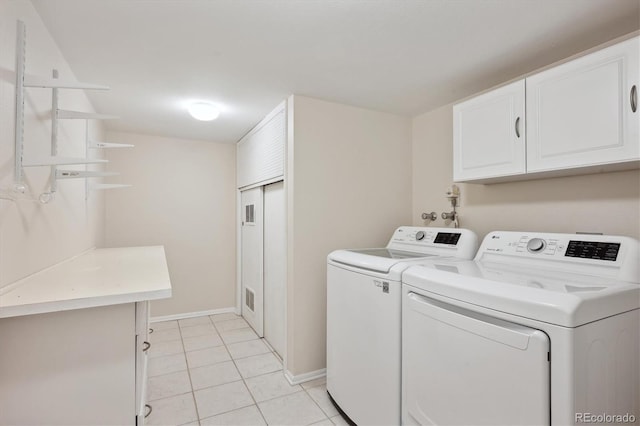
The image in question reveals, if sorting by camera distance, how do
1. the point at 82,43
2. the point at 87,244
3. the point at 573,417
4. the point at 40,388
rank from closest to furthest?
the point at 573,417 → the point at 40,388 → the point at 82,43 → the point at 87,244

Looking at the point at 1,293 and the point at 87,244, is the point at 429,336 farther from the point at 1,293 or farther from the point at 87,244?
the point at 87,244

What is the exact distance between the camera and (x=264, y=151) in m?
3.04

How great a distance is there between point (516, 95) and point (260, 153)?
2229 mm

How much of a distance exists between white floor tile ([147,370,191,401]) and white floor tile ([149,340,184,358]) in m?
0.43

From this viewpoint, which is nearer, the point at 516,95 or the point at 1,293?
the point at 1,293

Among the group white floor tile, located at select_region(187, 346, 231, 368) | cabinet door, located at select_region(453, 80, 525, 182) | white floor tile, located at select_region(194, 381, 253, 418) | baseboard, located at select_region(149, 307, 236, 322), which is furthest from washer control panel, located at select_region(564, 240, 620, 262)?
baseboard, located at select_region(149, 307, 236, 322)

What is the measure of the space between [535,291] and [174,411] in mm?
2245

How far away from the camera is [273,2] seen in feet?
4.44

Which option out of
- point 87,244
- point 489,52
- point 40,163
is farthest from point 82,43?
point 489,52

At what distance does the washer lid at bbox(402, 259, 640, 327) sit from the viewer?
38.2 inches

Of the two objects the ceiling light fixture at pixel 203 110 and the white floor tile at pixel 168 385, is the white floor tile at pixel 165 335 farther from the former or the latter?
the ceiling light fixture at pixel 203 110

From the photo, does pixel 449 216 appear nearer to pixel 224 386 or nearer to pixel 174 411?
pixel 224 386

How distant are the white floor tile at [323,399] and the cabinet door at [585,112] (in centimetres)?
194

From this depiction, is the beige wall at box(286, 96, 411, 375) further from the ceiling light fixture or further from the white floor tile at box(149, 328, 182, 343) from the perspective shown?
the white floor tile at box(149, 328, 182, 343)
